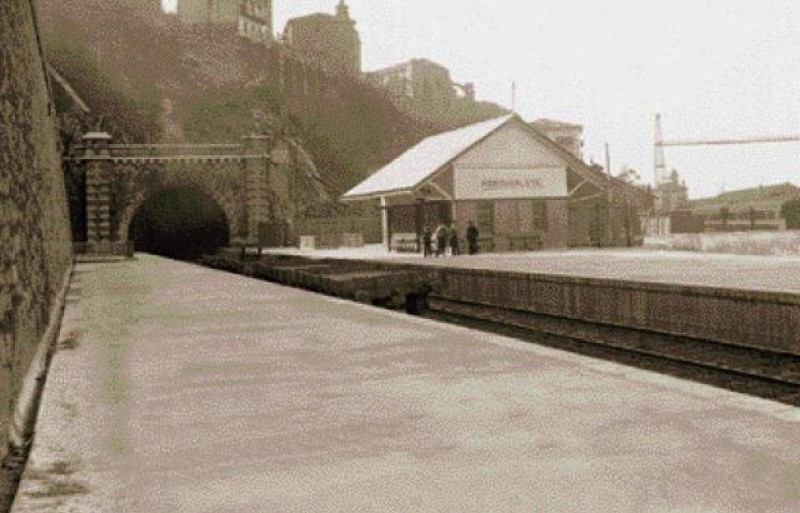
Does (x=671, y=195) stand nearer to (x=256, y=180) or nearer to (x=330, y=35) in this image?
(x=330, y=35)

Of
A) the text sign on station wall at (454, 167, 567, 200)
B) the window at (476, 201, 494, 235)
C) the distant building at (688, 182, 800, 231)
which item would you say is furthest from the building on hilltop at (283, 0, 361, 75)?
the text sign on station wall at (454, 167, 567, 200)

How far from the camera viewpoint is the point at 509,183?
1180 inches

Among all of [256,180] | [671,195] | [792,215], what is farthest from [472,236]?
[671,195]

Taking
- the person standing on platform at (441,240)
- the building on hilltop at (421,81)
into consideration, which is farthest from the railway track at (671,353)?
the building on hilltop at (421,81)

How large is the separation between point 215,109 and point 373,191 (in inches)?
1275

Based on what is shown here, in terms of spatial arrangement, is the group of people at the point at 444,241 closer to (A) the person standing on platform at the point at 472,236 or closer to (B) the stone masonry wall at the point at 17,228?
(A) the person standing on platform at the point at 472,236

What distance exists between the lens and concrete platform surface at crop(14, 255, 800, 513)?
2658 mm

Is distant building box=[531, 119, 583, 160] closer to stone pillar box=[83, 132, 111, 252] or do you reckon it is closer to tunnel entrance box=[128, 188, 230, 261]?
tunnel entrance box=[128, 188, 230, 261]

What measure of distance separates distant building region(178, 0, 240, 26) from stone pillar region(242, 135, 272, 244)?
126ft

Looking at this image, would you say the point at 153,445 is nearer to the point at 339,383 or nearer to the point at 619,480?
the point at 339,383

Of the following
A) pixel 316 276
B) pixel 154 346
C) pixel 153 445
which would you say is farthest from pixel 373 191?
pixel 153 445

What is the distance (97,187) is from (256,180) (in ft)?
25.5

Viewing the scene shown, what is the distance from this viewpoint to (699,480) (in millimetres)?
2758

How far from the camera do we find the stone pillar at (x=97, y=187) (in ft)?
115
